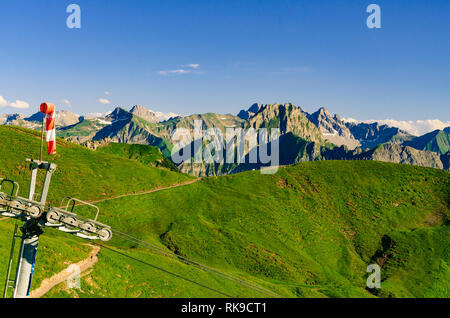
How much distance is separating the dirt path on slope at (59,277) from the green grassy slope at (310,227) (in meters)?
2.28

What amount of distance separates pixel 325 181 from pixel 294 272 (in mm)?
56972

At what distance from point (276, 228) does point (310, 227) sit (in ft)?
45.4

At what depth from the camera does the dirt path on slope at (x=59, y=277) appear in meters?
33.9

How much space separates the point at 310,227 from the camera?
333 ft

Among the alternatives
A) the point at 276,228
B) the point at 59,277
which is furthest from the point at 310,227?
the point at 59,277

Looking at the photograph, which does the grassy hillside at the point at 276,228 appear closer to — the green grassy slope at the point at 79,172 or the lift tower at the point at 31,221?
the green grassy slope at the point at 79,172

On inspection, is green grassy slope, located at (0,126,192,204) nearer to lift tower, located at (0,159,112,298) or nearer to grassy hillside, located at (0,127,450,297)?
grassy hillside, located at (0,127,450,297)

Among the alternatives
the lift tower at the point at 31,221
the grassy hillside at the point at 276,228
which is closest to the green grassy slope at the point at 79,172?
the grassy hillside at the point at 276,228

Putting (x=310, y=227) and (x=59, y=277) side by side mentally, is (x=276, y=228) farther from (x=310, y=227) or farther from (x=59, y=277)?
(x=59, y=277)

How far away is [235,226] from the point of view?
9288 centimetres

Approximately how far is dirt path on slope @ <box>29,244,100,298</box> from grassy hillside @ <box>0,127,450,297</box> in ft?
4.36

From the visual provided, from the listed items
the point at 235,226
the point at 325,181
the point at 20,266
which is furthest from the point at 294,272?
the point at 20,266

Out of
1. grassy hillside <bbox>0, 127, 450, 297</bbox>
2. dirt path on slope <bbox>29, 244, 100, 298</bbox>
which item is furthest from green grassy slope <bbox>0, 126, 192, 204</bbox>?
dirt path on slope <bbox>29, 244, 100, 298</bbox>
